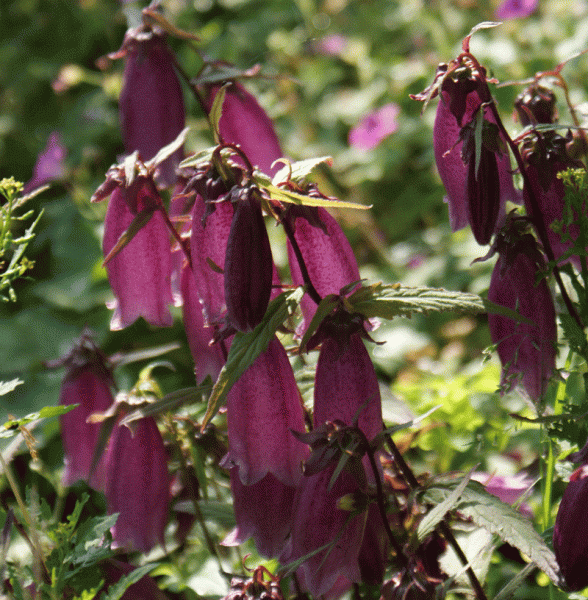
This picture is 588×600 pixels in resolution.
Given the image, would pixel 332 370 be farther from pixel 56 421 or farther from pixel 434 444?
pixel 56 421

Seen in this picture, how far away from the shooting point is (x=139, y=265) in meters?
0.84

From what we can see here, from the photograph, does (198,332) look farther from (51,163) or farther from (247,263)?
(51,163)

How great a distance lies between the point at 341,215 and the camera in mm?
2193

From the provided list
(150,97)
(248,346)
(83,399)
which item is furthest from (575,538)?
(150,97)

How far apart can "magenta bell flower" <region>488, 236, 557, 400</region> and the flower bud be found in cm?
24

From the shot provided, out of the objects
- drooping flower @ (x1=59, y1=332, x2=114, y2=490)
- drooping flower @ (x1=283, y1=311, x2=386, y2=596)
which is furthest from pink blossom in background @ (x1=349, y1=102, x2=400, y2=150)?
drooping flower @ (x1=283, y1=311, x2=386, y2=596)

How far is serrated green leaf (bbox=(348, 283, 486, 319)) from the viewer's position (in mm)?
650

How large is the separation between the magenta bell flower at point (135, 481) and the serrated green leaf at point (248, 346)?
0.23 m

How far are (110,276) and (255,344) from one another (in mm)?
272

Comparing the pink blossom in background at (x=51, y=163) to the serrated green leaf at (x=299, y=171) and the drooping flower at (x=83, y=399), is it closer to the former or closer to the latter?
the drooping flower at (x=83, y=399)

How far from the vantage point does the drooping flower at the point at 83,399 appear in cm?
101

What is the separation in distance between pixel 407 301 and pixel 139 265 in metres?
0.32

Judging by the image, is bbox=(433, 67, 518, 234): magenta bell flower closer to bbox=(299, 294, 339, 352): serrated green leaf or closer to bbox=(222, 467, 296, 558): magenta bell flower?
bbox=(299, 294, 339, 352): serrated green leaf

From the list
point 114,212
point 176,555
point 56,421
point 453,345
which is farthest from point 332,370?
point 453,345
